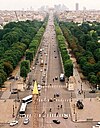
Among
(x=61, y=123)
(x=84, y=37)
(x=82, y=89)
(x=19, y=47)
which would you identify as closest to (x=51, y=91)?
(x=82, y=89)

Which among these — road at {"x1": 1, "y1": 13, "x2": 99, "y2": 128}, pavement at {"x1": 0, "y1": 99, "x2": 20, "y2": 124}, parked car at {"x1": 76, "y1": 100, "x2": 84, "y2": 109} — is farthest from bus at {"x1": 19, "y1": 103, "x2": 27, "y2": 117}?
parked car at {"x1": 76, "y1": 100, "x2": 84, "y2": 109}

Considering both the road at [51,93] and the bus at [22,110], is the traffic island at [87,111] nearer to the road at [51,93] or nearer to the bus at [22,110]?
the road at [51,93]

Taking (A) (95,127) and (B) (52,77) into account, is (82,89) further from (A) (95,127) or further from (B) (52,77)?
(A) (95,127)

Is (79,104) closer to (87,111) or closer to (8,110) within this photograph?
(87,111)

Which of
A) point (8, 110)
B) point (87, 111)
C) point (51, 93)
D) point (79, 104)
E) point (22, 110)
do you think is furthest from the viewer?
point (51, 93)

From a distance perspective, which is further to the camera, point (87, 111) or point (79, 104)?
point (79, 104)

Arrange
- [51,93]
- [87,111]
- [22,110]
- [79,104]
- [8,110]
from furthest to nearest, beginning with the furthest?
[51,93]
[79,104]
[8,110]
[87,111]
[22,110]

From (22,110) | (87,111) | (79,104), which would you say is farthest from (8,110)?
(87,111)

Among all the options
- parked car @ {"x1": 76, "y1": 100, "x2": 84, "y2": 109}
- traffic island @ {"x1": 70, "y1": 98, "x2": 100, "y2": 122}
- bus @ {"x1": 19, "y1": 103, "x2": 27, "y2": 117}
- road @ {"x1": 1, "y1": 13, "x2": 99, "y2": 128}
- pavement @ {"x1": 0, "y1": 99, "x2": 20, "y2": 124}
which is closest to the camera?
road @ {"x1": 1, "y1": 13, "x2": 99, "y2": 128}

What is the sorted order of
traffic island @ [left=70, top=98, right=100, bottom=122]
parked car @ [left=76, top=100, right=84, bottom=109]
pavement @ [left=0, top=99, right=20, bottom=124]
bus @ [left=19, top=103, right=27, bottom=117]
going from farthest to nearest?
1. parked car @ [left=76, top=100, right=84, bottom=109]
2. bus @ [left=19, top=103, right=27, bottom=117]
3. pavement @ [left=0, top=99, right=20, bottom=124]
4. traffic island @ [left=70, top=98, right=100, bottom=122]

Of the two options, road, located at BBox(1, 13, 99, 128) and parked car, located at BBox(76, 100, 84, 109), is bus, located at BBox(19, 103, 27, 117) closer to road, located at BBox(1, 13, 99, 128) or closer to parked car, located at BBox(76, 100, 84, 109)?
road, located at BBox(1, 13, 99, 128)

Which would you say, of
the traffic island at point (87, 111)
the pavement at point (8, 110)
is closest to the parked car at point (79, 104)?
the traffic island at point (87, 111)
